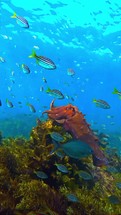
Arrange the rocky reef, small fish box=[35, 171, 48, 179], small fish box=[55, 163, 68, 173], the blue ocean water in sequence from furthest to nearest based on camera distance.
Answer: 1. the blue ocean water
2. small fish box=[55, 163, 68, 173]
3. small fish box=[35, 171, 48, 179]
4. the rocky reef

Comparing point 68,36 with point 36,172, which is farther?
point 68,36

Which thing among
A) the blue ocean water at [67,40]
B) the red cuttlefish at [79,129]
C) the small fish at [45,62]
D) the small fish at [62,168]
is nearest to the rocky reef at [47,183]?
the small fish at [62,168]

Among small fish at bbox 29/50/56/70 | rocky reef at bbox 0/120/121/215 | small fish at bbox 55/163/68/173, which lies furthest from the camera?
small fish at bbox 29/50/56/70

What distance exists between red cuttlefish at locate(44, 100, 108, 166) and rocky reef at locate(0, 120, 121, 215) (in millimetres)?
240

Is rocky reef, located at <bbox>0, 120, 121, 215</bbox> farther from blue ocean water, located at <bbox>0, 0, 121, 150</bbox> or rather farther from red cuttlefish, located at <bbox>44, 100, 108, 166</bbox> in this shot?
blue ocean water, located at <bbox>0, 0, 121, 150</bbox>

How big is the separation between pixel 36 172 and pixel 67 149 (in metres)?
0.93

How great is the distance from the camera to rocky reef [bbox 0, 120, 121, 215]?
5230 millimetres

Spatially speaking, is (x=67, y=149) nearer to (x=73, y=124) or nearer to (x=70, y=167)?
(x=70, y=167)

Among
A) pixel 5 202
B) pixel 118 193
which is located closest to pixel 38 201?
pixel 5 202

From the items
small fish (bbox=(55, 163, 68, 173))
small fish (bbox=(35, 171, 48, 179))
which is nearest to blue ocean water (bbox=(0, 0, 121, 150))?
small fish (bbox=(55, 163, 68, 173))

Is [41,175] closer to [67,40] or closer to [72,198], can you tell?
[72,198]

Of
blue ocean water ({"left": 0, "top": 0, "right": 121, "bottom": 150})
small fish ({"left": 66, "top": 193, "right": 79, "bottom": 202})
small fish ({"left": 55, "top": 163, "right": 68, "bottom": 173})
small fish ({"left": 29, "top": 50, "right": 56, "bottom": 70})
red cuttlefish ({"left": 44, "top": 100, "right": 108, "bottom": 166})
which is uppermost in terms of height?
small fish ({"left": 29, "top": 50, "right": 56, "bottom": 70})

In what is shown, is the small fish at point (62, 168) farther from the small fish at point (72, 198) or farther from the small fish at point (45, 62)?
the small fish at point (45, 62)

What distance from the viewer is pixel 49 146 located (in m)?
7.13
